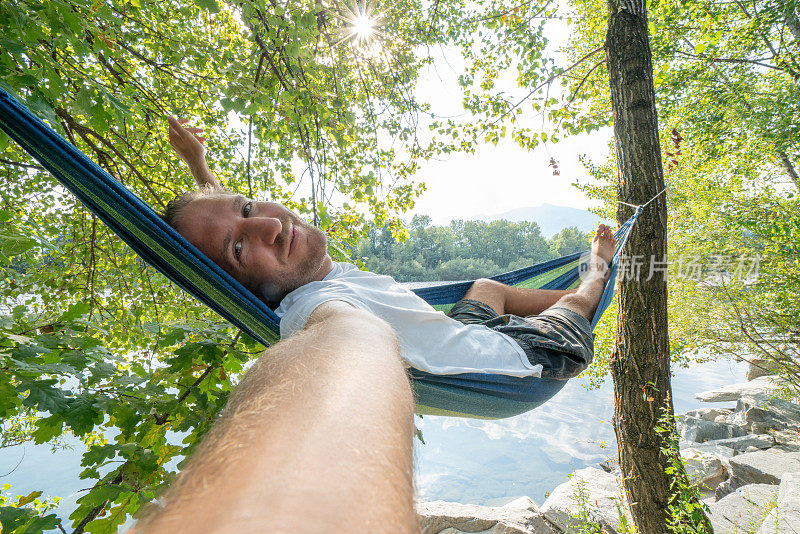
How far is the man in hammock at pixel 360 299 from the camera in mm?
1151

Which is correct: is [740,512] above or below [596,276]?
→ below

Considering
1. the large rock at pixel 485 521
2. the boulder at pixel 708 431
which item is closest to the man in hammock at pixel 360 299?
the large rock at pixel 485 521

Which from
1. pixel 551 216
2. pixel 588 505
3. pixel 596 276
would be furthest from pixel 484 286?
pixel 551 216

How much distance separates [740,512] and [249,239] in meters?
5.16

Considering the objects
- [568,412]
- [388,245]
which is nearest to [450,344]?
[568,412]

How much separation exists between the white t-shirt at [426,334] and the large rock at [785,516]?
2483 mm

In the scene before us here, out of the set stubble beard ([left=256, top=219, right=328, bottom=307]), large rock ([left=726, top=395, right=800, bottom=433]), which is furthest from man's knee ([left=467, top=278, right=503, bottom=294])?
large rock ([left=726, top=395, right=800, bottom=433])

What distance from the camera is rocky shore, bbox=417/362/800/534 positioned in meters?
2.91

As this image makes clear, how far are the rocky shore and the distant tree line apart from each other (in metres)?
18.6

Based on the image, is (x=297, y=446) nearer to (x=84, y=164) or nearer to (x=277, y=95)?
(x=84, y=164)

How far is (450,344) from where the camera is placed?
118cm

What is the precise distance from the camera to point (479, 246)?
33219 mm

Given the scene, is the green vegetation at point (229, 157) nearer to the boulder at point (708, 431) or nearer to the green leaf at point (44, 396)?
the green leaf at point (44, 396)

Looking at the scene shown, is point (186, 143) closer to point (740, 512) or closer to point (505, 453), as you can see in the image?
point (740, 512)
